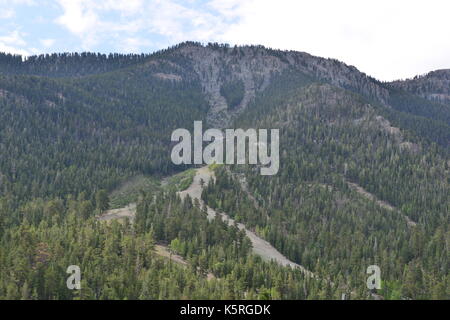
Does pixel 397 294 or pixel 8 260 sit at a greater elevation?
pixel 8 260

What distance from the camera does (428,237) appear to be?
198625 millimetres

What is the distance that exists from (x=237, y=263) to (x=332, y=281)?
37.0 m

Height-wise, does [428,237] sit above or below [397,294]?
above
